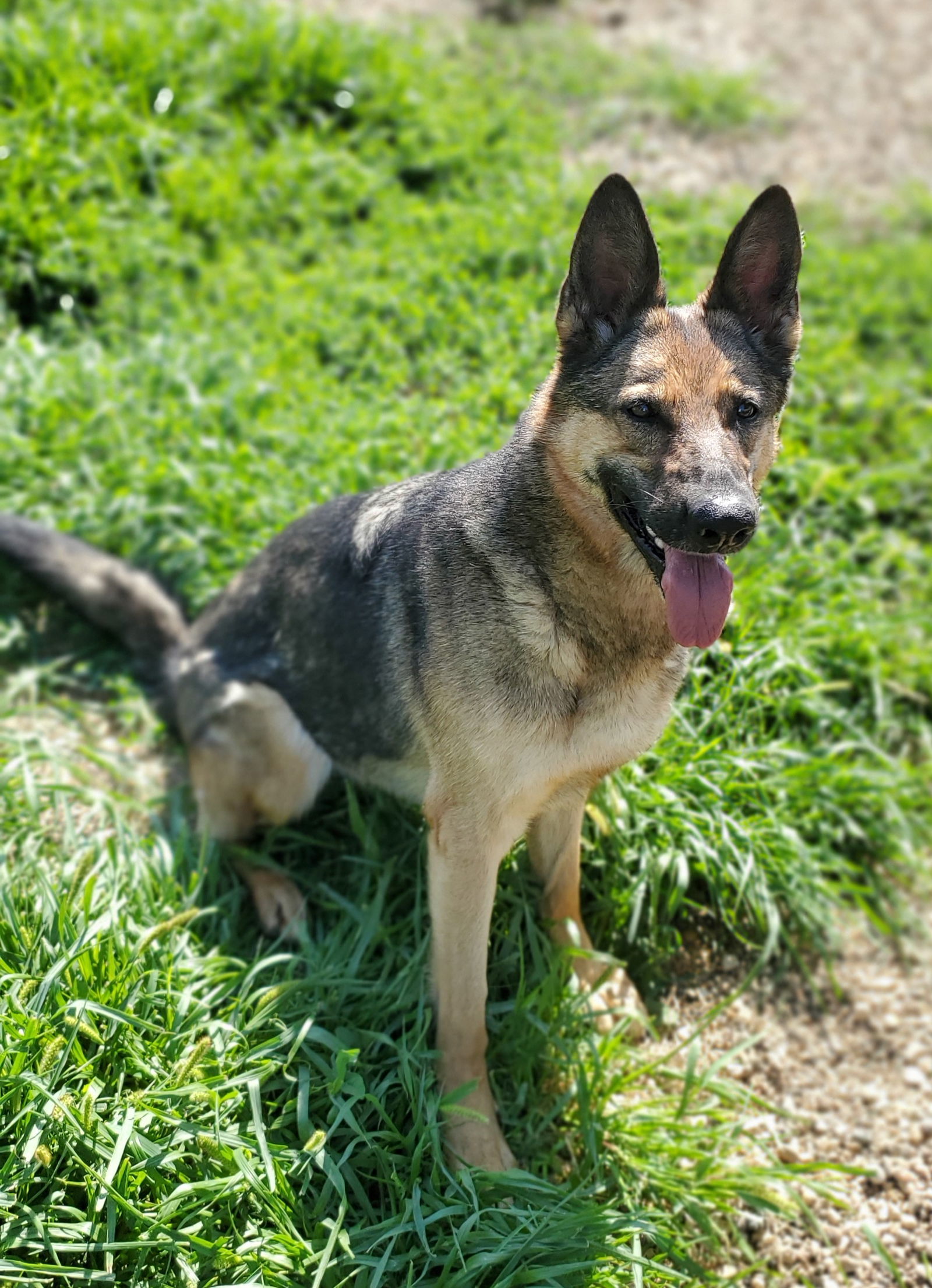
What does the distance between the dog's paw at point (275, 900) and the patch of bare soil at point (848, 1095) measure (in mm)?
1357

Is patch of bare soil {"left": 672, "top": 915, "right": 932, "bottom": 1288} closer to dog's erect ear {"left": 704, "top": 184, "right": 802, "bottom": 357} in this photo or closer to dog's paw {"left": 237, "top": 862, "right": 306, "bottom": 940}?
dog's paw {"left": 237, "top": 862, "right": 306, "bottom": 940}

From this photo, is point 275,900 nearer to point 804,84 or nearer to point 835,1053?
point 835,1053

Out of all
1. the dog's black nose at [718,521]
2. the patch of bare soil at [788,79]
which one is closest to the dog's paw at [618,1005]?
the dog's black nose at [718,521]

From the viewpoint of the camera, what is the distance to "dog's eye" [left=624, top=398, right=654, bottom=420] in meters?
2.49

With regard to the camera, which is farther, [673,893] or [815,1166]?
[673,893]

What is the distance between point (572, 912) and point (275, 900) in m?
1.00

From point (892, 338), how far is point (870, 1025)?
3833 mm

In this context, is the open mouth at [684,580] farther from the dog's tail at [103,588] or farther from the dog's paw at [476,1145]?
the dog's tail at [103,588]

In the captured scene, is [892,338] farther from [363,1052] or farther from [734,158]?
[363,1052]

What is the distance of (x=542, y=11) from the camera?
7715 mm

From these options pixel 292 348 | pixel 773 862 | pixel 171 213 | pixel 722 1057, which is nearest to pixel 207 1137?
pixel 722 1057

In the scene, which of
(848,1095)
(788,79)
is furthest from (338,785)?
(788,79)

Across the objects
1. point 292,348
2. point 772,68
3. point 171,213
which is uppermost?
point 772,68

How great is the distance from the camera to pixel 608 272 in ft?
8.63
